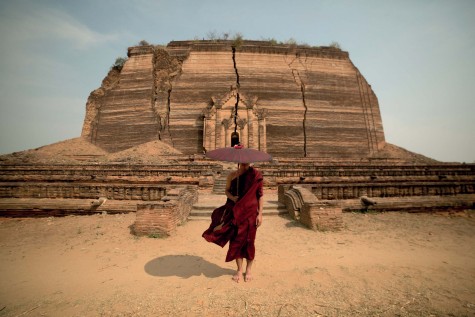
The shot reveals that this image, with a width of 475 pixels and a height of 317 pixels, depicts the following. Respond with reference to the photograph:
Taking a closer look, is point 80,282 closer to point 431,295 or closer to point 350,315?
point 350,315

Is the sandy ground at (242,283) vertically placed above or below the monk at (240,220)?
below

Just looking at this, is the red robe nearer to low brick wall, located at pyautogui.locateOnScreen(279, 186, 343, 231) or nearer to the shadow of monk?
the shadow of monk

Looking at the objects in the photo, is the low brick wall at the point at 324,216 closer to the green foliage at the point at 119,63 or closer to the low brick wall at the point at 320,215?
the low brick wall at the point at 320,215

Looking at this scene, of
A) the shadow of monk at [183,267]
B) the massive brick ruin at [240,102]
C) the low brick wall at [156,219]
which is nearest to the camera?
the shadow of monk at [183,267]

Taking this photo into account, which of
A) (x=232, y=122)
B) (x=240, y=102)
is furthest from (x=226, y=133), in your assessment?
(x=240, y=102)

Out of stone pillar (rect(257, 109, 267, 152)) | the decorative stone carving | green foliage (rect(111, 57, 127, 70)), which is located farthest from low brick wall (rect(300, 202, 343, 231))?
green foliage (rect(111, 57, 127, 70))

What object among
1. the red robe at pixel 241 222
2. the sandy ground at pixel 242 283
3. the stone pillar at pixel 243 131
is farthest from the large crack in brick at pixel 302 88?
the red robe at pixel 241 222

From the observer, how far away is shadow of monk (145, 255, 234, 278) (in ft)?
11.2

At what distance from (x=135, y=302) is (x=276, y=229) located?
3.46m

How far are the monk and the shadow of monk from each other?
436mm

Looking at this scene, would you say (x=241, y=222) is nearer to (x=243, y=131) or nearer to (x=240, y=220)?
(x=240, y=220)

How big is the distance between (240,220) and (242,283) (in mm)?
795

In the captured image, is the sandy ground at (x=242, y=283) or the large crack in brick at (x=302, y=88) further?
the large crack in brick at (x=302, y=88)

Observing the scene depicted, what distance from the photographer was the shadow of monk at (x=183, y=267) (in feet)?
11.2
